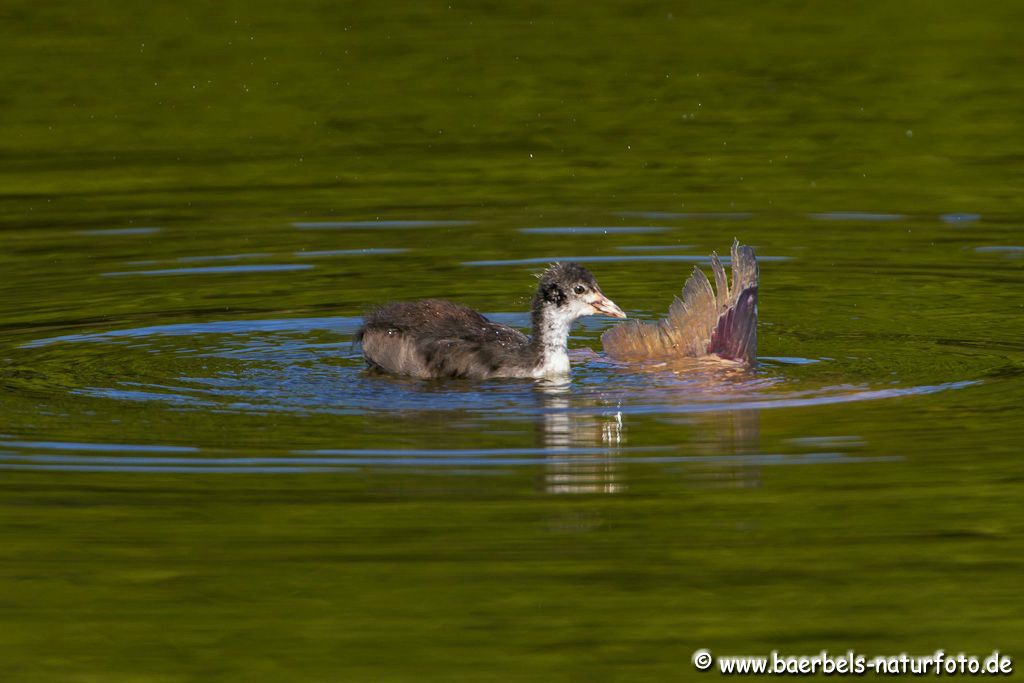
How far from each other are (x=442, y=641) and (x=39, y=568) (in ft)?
6.08

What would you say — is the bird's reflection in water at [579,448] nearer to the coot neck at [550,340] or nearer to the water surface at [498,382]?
the water surface at [498,382]

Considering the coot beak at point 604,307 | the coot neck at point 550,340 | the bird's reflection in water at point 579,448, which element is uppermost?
the coot beak at point 604,307

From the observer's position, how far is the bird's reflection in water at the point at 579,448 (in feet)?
31.3

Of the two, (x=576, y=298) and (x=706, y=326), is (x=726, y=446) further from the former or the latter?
(x=576, y=298)

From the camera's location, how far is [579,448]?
10.1 metres

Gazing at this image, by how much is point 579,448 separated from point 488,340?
8.29 ft

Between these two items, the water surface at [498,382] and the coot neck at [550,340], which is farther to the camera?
the coot neck at [550,340]

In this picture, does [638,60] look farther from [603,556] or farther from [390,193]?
[603,556]

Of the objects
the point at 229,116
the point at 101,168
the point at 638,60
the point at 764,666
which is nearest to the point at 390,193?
the point at 101,168

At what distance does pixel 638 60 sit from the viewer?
2445cm

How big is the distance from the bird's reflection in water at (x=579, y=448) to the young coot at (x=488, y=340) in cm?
80

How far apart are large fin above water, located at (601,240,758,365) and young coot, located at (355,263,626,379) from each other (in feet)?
0.90

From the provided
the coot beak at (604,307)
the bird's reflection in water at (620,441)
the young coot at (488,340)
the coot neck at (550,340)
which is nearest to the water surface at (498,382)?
the bird's reflection in water at (620,441)

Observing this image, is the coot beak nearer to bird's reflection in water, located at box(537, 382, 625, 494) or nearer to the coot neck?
the coot neck
